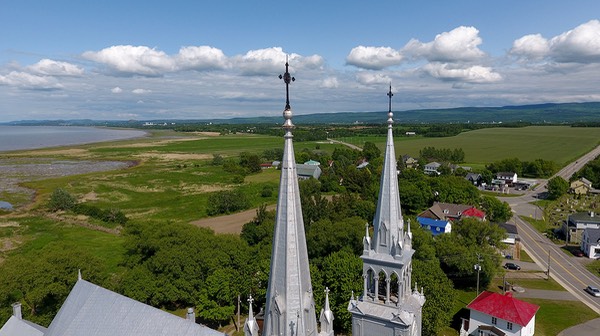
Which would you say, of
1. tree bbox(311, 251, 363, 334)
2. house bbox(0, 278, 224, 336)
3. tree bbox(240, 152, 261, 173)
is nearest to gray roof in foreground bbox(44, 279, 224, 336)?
house bbox(0, 278, 224, 336)

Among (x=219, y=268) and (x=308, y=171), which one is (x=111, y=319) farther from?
(x=308, y=171)

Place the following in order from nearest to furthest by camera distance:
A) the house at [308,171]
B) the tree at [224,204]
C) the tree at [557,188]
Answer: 1. the tree at [224,204]
2. the tree at [557,188]
3. the house at [308,171]

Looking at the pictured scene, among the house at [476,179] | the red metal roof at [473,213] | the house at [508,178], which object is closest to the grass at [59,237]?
the red metal roof at [473,213]

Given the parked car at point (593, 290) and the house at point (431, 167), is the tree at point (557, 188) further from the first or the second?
the parked car at point (593, 290)

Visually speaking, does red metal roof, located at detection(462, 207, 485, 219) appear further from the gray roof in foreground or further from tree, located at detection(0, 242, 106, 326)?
the gray roof in foreground

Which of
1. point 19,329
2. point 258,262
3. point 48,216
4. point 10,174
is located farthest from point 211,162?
point 19,329

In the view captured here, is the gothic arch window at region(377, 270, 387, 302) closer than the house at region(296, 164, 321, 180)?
Yes
